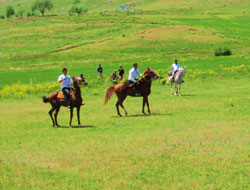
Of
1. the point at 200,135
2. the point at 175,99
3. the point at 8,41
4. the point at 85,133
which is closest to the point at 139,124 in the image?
the point at 85,133

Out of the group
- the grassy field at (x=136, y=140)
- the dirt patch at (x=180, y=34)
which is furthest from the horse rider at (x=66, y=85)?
the dirt patch at (x=180, y=34)

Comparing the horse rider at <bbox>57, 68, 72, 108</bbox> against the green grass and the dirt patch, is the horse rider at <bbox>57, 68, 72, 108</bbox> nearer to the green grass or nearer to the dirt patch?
the green grass

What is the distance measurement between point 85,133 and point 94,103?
12116 mm

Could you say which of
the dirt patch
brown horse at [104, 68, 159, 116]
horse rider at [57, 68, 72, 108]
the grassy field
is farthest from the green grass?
the dirt patch

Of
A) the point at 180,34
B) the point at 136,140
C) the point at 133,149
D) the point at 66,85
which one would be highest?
the point at 66,85

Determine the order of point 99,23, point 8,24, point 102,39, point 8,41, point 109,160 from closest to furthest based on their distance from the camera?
point 109,160 → point 102,39 → point 8,41 → point 99,23 → point 8,24

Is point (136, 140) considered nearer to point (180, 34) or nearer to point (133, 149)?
point (133, 149)

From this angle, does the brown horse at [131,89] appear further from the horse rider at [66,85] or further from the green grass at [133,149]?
the horse rider at [66,85]

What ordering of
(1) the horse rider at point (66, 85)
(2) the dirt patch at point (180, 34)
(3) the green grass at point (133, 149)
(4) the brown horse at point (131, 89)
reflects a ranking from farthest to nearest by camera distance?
(2) the dirt patch at point (180, 34) → (4) the brown horse at point (131, 89) → (1) the horse rider at point (66, 85) → (3) the green grass at point (133, 149)

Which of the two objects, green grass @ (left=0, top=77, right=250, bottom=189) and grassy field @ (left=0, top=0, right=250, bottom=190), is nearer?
green grass @ (left=0, top=77, right=250, bottom=189)

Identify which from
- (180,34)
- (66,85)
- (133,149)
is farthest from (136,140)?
(180,34)

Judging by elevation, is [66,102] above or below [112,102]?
above

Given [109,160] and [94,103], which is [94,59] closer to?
[94,103]

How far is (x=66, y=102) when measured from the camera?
69.9 ft
